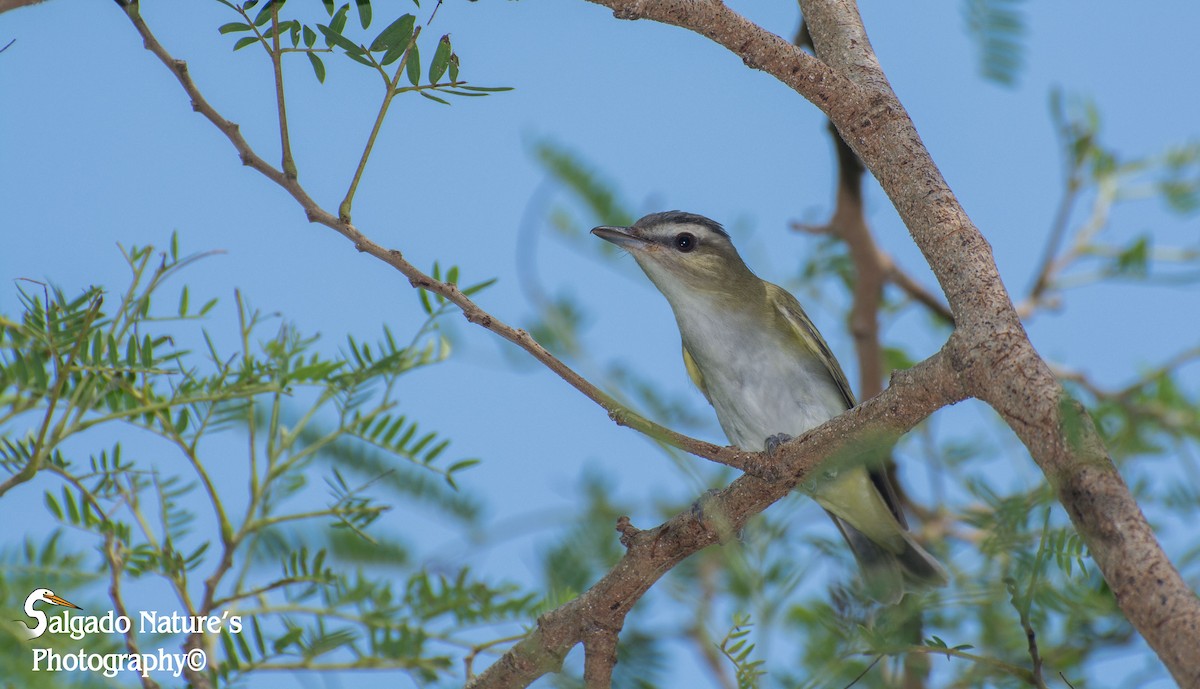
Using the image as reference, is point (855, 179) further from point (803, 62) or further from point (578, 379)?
point (578, 379)

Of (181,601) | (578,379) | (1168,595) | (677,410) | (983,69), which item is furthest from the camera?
(677,410)

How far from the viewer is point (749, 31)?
6.58 ft

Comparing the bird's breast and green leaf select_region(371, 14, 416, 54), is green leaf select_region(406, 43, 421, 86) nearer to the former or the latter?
green leaf select_region(371, 14, 416, 54)

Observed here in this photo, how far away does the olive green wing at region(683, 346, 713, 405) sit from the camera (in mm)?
4375

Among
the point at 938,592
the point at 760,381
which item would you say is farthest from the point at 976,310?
the point at 760,381

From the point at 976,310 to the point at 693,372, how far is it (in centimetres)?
274

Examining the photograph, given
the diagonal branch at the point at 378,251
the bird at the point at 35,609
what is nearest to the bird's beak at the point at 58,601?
the bird at the point at 35,609

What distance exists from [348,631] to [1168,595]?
170cm

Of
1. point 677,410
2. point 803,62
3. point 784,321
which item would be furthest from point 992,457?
point 803,62

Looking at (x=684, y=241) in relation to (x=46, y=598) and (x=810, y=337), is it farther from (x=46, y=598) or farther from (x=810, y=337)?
(x=46, y=598)

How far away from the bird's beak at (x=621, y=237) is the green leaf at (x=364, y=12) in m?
2.00

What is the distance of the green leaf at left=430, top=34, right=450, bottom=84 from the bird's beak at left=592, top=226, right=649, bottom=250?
6.70ft

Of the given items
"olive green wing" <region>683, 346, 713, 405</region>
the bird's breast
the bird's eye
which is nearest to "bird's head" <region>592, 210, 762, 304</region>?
the bird's eye

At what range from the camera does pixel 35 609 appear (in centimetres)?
225
